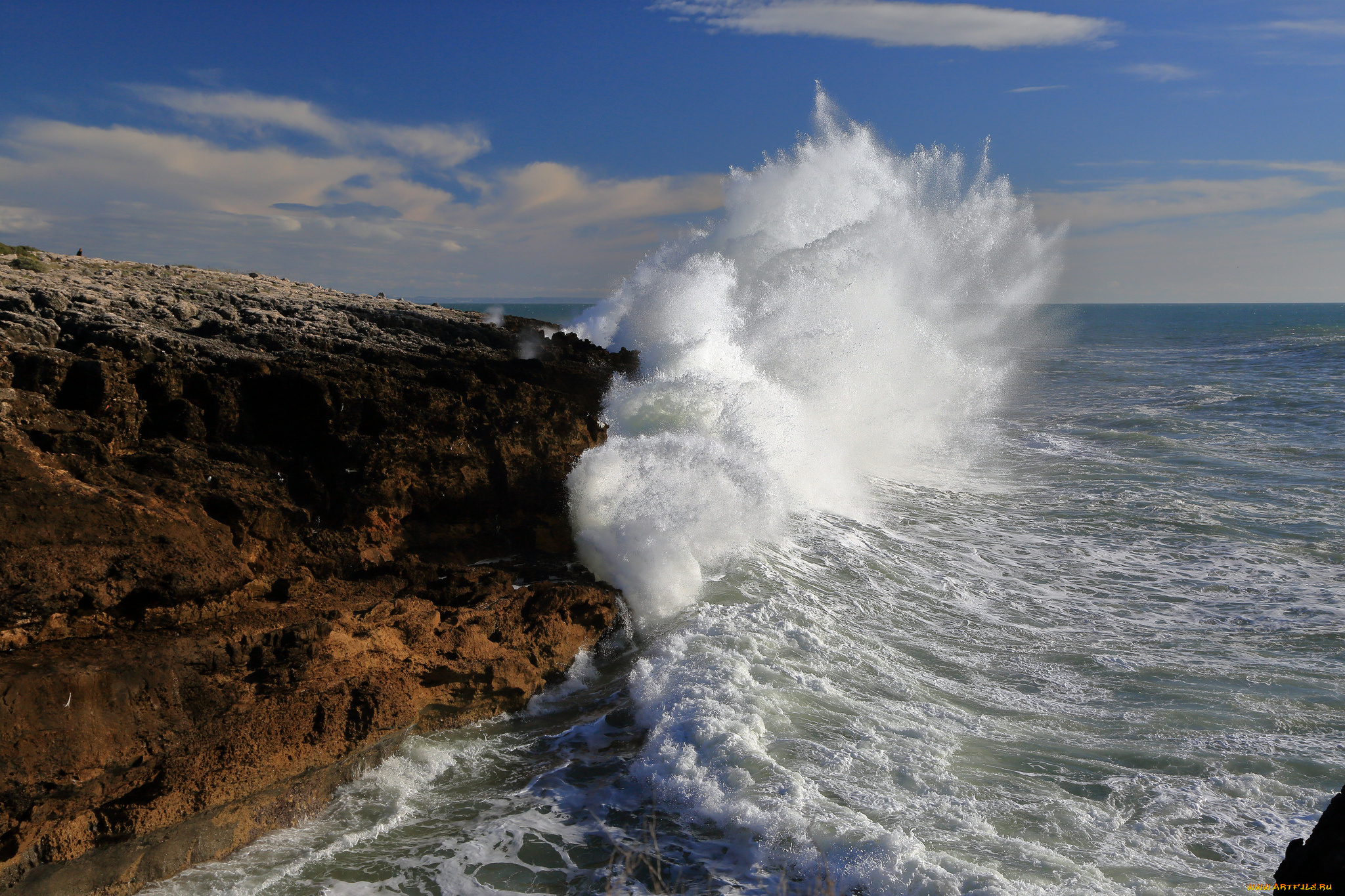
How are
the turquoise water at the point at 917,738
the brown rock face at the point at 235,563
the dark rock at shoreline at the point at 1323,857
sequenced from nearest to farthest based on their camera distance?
the dark rock at shoreline at the point at 1323,857 < the brown rock face at the point at 235,563 < the turquoise water at the point at 917,738

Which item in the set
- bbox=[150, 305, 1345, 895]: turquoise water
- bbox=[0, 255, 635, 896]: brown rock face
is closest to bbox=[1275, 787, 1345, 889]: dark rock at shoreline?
bbox=[150, 305, 1345, 895]: turquoise water

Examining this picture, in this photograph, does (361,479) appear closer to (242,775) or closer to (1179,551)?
(242,775)

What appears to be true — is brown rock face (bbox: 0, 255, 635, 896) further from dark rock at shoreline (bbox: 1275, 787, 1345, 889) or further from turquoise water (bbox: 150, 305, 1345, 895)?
dark rock at shoreline (bbox: 1275, 787, 1345, 889)

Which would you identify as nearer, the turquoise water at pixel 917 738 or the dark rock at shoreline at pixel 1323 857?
the dark rock at shoreline at pixel 1323 857

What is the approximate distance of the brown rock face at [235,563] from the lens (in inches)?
137

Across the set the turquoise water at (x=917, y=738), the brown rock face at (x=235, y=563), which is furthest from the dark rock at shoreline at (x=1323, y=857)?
the brown rock face at (x=235, y=563)

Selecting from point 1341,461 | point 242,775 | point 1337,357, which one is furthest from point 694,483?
point 1337,357

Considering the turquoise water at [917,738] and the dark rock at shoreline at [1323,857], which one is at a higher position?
the dark rock at shoreline at [1323,857]

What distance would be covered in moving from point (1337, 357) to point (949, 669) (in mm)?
33333

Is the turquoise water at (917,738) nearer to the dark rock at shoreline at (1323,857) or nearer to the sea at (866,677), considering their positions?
the sea at (866,677)

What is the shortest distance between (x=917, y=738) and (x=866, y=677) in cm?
85

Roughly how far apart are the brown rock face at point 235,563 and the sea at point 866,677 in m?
0.30

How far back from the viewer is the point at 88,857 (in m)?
3.36

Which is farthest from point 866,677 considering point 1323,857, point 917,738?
point 1323,857
